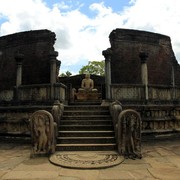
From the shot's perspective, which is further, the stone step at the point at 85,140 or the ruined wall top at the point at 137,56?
the ruined wall top at the point at 137,56

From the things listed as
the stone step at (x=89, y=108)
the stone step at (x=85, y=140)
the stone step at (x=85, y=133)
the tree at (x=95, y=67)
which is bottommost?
the stone step at (x=85, y=140)

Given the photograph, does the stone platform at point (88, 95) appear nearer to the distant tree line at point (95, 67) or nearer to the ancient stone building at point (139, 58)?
the ancient stone building at point (139, 58)

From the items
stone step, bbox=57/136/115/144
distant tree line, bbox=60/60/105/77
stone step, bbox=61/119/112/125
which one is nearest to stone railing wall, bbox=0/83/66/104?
stone step, bbox=61/119/112/125

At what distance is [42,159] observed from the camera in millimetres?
6082

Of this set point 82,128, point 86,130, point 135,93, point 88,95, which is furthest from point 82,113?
point 88,95

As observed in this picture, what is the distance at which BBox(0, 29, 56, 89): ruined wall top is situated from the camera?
16188 mm

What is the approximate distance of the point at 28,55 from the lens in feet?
54.7

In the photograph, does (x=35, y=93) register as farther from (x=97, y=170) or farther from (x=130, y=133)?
(x=97, y=170)

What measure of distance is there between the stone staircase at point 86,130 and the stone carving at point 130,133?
54cm

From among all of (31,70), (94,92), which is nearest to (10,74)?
(31,70)

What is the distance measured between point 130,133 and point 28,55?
40.3 feet

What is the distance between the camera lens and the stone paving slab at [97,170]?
4617mm

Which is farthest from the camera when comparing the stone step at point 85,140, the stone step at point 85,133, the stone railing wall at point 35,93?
the stone railing wall at point 35,93

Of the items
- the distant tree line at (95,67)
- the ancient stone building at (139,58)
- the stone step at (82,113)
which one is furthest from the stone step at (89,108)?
the distant tree line at (95,67)
